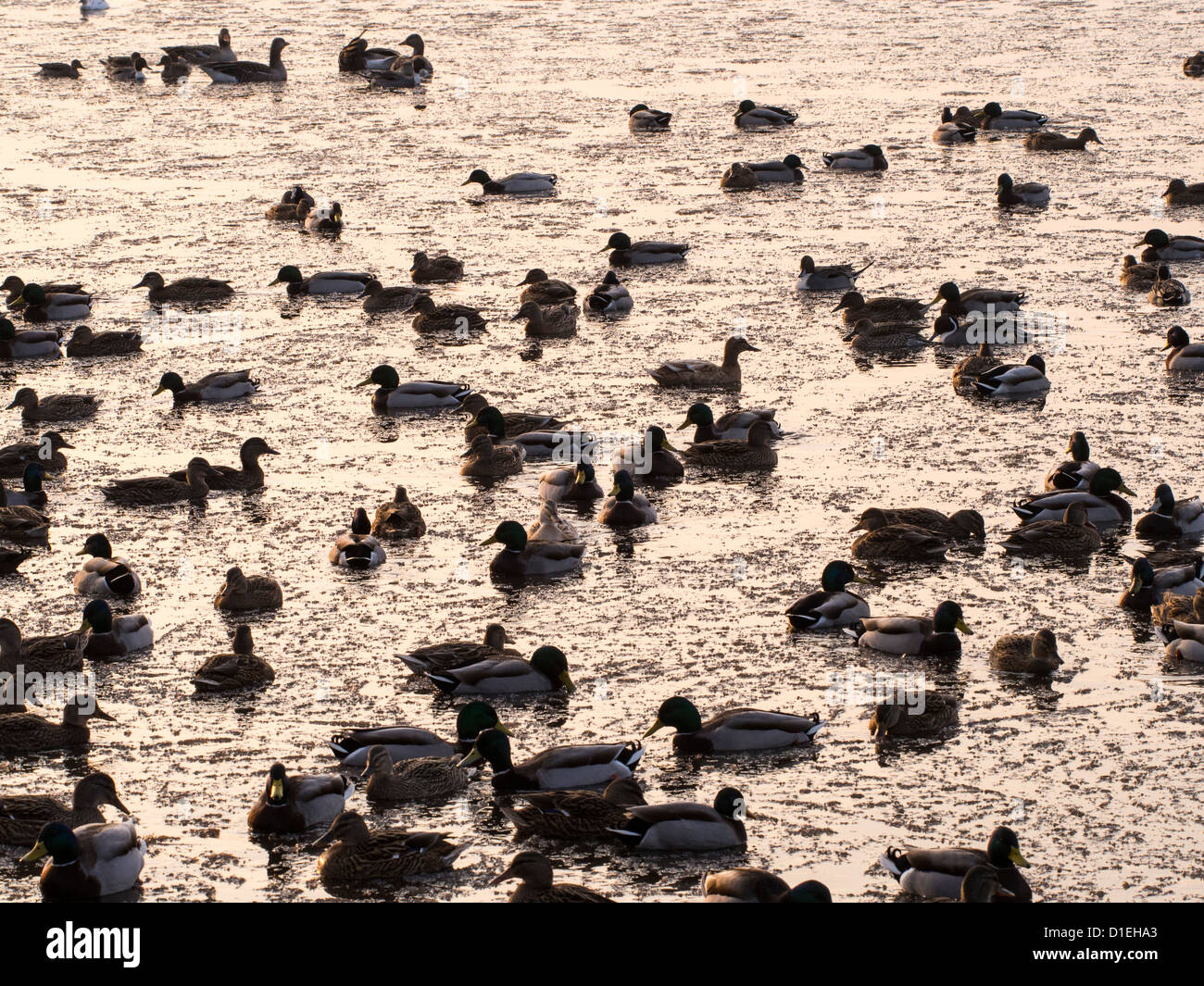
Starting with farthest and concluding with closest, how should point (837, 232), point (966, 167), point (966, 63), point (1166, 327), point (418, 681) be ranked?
point (966, 63) < point (966, 167) < point (837, 232) < point (1166, 327) < point (418, 681)

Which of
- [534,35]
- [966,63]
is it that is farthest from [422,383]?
[534,35]

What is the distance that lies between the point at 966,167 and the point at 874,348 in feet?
30.5

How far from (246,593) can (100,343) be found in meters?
7.81

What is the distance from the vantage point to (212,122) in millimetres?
32625

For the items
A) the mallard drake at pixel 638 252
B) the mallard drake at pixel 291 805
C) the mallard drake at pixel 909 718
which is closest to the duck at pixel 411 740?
the mallard drake at pixel 291 805

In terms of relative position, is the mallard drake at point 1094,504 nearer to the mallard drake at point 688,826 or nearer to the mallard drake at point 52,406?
the mallard drake at point 688,826

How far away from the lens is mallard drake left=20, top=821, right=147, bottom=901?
29.6ft

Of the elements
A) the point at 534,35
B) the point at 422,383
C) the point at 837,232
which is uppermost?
the point at 534,35

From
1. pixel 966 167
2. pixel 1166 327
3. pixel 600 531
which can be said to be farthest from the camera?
pixel 966 167

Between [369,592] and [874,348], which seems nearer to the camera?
[369,592]

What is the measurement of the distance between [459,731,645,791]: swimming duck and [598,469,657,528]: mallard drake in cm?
443

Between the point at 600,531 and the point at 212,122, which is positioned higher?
the point at 212,122

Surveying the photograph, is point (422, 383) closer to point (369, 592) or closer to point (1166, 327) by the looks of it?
point (369, 592)

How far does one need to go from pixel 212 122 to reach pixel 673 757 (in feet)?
80.9
